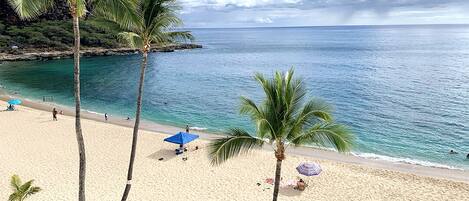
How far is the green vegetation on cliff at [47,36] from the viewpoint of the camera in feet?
366

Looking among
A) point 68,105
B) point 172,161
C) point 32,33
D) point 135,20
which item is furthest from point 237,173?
point 32,33

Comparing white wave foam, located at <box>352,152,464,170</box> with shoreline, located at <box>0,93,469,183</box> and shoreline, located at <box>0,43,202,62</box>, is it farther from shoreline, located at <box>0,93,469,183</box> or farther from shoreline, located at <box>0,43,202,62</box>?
shoreline, located at <box>0,43,202,62</box>

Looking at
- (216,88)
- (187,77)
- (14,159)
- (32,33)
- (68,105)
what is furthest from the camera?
(32,33)

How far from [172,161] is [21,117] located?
21.0 m

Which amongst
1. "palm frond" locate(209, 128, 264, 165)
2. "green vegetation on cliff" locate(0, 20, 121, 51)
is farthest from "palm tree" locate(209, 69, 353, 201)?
"green vegetation on cliff" locate(0, 20, 121, 51)

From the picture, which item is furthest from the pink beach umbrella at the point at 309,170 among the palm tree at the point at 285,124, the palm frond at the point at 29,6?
the palm frond at the point at 29,6

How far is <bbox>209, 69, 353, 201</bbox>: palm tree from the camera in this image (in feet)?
37.8

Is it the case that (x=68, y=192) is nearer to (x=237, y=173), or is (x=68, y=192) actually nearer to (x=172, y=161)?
(x=172, y=161)

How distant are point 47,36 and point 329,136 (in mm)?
124064

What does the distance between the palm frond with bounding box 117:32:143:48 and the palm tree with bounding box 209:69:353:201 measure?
394cm

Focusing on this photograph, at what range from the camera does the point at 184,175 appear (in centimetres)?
2405

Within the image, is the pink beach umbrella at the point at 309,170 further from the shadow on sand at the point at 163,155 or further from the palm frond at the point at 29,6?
the palm frond at the point at 29,6

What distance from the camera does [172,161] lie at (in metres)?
26.6

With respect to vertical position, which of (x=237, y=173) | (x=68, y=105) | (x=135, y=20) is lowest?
(x=68, y=105)
